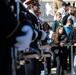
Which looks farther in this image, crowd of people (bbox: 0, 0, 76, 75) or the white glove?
the white glove

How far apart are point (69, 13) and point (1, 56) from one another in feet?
31.3

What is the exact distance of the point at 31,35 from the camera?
414 cm

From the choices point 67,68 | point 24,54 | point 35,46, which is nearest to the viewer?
point 24,54

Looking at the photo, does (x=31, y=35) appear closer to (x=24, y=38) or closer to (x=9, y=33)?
(x=24, y=38)

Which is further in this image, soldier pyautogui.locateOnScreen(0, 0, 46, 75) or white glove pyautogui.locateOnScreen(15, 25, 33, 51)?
white glove pyautogui.locateOnScreen(15, 25, 33, 51)

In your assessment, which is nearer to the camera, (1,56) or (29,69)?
(1,56)

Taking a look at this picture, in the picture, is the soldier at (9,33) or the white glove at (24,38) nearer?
the soldier at (9,33)

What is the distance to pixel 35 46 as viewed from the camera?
708 cm

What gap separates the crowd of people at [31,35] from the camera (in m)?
3.89

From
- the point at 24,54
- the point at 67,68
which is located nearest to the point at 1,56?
the point at 24,54

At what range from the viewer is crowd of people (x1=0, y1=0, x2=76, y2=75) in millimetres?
3893

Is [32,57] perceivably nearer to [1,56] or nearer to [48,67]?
[1,56]

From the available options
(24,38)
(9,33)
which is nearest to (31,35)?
(24,38)

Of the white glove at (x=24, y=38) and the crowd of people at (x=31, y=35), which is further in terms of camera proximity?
the white glove at (x=24, y=38)
